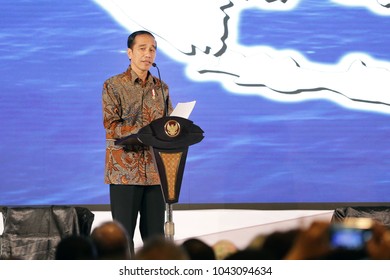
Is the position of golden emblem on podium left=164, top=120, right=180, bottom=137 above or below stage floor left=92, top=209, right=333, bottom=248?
above

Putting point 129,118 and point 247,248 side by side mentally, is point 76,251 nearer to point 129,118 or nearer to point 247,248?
point 247,248

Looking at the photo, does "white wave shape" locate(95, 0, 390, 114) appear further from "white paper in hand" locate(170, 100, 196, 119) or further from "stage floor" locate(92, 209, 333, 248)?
"white paper in hand" locate(170, 100, 196, 119)

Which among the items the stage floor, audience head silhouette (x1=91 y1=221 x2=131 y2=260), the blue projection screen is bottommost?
the stage floor

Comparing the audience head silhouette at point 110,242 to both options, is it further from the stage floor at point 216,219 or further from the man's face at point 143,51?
the stage floor at point 216,219

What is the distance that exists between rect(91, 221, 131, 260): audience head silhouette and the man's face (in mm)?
1843

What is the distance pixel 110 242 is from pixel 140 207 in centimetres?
195

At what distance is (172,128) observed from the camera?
2662mm

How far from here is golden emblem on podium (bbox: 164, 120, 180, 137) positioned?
2.65 meters

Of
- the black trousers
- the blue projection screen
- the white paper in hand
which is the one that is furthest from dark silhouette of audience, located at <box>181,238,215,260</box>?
the blue projection screen

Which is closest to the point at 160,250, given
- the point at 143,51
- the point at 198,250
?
the point at 198,250

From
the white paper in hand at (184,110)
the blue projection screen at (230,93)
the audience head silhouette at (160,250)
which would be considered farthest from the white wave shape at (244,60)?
the audience head silhouette at (160,250)

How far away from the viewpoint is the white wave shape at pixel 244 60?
20.2 feet
